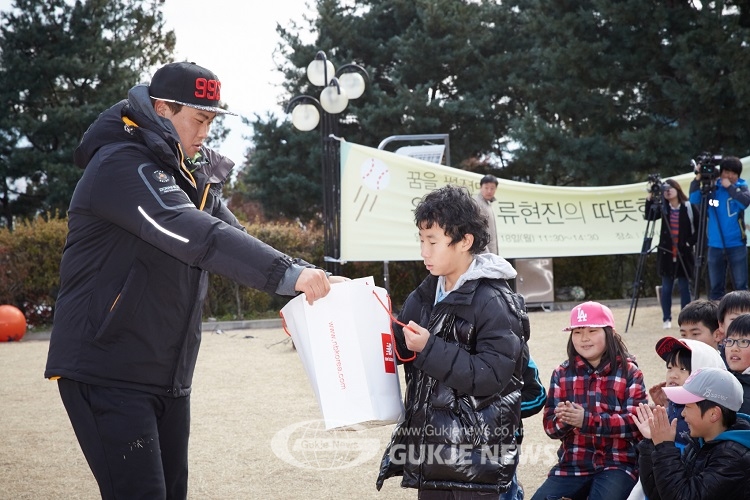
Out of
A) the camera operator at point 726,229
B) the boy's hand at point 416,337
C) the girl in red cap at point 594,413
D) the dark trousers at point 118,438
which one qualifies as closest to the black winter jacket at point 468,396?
the boy's hand at point 416,337

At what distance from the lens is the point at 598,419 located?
13.6ft

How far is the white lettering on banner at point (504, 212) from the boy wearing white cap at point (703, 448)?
402 inches

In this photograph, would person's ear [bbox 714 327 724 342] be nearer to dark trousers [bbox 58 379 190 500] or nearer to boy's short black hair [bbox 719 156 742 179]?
dark trousers [bbox 58 379 190 500]

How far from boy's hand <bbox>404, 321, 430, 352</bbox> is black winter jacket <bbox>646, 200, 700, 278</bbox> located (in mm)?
8985

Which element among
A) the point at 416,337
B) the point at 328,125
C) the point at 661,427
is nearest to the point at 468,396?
the point at 416,337

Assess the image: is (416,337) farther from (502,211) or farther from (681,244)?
(502,211)

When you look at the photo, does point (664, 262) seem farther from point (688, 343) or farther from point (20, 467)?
point (20, 467)

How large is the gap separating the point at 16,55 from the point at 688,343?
25614mm

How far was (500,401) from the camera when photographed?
3068mm

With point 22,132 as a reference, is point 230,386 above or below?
below

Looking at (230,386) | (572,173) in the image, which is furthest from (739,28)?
(230,386)

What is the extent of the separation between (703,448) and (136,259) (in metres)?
2.33

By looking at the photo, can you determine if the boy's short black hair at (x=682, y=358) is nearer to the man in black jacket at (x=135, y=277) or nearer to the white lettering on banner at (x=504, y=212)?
the man in black jacket at (x=135, y=277)

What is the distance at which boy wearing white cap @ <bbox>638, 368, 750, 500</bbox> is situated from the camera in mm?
3254
